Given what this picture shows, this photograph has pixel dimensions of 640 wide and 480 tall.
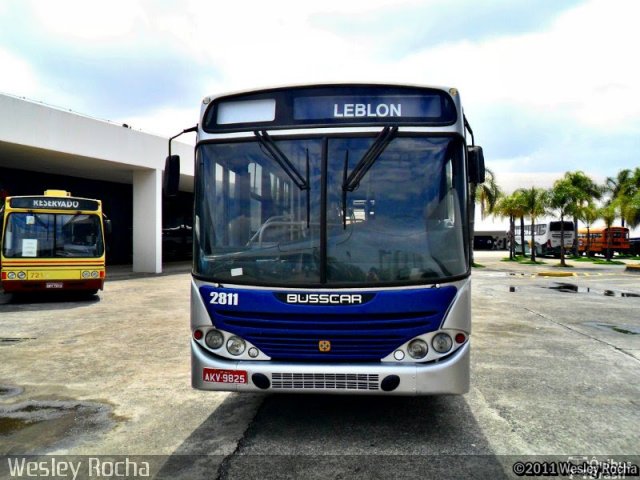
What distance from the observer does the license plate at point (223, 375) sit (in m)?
4.05

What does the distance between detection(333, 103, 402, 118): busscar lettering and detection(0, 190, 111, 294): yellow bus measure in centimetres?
1059

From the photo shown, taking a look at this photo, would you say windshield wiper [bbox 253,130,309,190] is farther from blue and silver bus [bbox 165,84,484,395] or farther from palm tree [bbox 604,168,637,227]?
palm tree [bbox 604,168,637,227]

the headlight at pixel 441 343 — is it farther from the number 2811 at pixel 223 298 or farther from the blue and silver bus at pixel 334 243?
the number 2811 at pixel 223 298

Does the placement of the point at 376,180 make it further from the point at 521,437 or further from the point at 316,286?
the point at 521,437

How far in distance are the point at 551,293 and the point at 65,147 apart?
55.9ft

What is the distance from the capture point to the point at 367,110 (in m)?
4.30

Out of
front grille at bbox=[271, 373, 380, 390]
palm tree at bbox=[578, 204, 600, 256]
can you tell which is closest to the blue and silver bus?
front grille at bbox=[271, 373, 380, 390]

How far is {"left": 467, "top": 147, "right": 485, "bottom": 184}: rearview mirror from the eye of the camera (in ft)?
15.3

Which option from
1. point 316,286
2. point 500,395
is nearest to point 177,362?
point 316,286

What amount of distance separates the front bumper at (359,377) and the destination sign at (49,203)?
35.2 ft

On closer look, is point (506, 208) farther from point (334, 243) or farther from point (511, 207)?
point (334, 243)

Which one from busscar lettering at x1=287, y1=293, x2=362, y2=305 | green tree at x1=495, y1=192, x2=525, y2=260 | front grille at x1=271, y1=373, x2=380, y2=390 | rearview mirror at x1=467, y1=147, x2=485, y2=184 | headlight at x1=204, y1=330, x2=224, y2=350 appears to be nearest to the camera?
front grille at x1=271, y1=373, x2=380, y2=390

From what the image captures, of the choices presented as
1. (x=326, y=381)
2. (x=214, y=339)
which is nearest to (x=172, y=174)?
(x=214, y=339)

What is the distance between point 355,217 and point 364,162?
1.51ft
